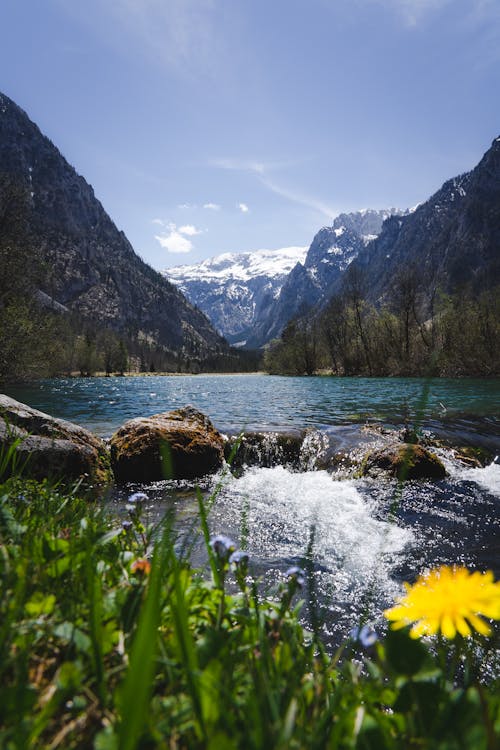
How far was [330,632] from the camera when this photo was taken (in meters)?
4.05

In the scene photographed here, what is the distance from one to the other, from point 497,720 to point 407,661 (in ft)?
0.77

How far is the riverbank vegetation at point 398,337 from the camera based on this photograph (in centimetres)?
4200

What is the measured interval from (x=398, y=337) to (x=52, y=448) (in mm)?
52737

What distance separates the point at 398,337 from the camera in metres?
53.2

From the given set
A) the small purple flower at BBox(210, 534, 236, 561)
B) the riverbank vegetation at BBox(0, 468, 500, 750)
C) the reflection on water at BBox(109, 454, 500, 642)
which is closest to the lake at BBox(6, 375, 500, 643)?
the reflection on water at BBox(109, 454, 500, 642)

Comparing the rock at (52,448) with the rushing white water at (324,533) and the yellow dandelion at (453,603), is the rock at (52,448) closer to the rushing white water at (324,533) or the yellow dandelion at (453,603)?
the rushing white water at (324,533)

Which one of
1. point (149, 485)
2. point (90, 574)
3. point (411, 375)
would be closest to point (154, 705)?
point (90, 574)

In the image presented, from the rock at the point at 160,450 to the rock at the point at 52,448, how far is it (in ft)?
1.90

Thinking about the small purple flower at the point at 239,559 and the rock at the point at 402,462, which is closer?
the small purple flower at the point at 239,559

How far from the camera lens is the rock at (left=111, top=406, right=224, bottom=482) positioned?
9.29 meters

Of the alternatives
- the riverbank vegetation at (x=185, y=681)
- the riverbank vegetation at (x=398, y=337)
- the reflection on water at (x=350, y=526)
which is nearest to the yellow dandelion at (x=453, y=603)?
the riverbank vegetation at (x=185, y=681)

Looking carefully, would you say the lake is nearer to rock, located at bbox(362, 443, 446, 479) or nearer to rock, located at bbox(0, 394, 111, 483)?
rock, located at bbox(362, 443, 446, 479)

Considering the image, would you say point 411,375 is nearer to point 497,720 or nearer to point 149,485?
point 149,485

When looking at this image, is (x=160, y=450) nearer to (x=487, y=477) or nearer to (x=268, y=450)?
(x=268, y=450)
